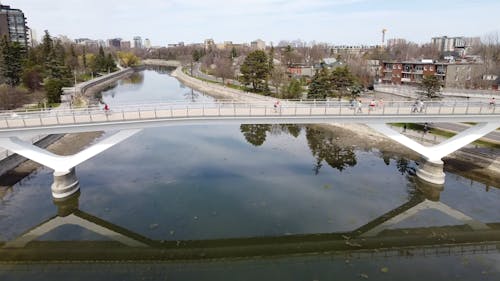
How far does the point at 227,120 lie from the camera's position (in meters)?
22.8

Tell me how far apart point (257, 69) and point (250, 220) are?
42.3m

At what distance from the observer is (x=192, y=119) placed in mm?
22609

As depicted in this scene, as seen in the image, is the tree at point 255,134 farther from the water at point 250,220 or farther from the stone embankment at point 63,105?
the stone embankment at point 63,105

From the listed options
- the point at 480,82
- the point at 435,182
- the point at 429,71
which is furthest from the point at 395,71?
the point at 435,182

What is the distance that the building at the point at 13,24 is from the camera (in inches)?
4097

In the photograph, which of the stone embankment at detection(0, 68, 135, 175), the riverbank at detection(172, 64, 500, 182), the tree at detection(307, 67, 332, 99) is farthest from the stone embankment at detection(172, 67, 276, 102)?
the stone embankment at detection(0, 68, 135, 175)

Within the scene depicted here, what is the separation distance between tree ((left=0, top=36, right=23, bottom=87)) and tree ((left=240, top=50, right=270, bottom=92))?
36404 mm

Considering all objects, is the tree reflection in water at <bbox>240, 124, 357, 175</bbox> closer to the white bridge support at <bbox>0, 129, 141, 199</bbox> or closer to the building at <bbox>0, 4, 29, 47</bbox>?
the white bridge support at <bbox>0, 129, 141, 199</bbox>

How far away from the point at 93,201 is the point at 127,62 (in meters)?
122

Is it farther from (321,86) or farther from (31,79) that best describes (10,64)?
(321,86)

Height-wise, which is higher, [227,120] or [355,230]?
[227,120]

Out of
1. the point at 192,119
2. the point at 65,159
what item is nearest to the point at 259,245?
the point at 192,119

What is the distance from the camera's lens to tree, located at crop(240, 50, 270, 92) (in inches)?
2311

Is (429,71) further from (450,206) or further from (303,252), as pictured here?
(303,252)
